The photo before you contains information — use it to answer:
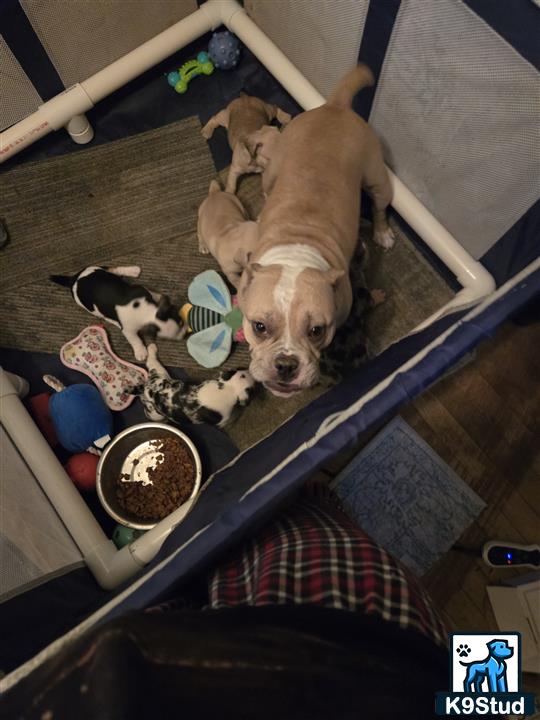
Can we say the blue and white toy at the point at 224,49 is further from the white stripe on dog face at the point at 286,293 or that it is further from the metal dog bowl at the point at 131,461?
the metal dog bowl at the point at 131,461

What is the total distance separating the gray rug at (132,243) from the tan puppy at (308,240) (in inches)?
16.9

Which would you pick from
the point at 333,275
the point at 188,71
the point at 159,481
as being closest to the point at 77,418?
the point at 159,481

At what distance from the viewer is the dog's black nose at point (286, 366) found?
61.8 inches

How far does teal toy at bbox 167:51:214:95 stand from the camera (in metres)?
2.53

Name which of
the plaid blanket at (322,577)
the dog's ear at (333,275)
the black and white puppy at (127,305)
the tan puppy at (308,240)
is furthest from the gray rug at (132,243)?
the plaid blanket at (322,577)

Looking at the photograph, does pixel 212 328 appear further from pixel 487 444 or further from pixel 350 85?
pixel 487 444

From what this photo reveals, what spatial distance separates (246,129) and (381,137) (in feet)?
1.82

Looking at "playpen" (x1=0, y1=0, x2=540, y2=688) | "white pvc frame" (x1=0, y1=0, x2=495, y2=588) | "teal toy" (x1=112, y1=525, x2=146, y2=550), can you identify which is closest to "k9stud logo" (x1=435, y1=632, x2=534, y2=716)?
"playpen" (x1=0, y1=0, x2=540, y2=688)

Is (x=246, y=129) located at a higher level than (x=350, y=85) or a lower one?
higher

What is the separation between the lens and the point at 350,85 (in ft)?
6.41

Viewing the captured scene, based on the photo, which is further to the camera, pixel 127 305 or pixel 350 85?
pixel 127 305

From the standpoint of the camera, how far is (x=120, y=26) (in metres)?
2.27

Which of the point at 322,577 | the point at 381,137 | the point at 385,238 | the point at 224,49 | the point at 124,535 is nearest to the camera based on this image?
the point at 322,577

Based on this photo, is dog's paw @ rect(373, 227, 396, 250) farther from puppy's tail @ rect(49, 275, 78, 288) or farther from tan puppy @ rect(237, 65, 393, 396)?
puppy's tail @ rect(49, 275, 78, 288)
